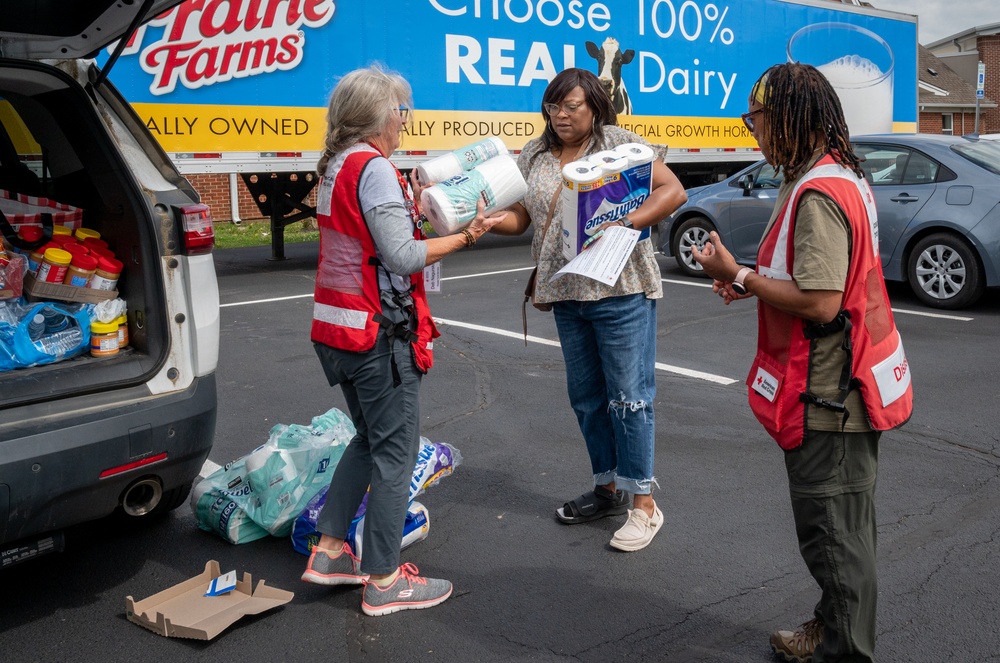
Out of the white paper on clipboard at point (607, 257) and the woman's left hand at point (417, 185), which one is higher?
the woman's left hand at point (417, 185)

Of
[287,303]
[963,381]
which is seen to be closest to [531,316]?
[287,303]

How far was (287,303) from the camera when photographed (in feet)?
30.5

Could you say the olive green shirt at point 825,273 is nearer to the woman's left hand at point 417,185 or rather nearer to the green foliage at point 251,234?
the woman's left hand at point 417,185

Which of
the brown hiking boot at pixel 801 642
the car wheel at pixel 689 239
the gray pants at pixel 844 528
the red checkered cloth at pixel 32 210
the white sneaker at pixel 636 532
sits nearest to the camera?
the gray pants at pixel 844 528

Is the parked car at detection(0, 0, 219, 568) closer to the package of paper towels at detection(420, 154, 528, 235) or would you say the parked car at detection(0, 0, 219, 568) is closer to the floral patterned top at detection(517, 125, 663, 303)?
the package of paper towels at detection(420, 154, 528, 235)

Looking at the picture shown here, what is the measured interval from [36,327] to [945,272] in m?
7.46

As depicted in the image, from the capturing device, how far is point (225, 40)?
1055cm

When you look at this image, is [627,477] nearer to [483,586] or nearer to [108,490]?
[483,586]

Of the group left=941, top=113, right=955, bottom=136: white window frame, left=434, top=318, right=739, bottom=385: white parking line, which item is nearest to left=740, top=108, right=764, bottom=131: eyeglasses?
left=434, top=318, right=739, bottom=385: white parking line

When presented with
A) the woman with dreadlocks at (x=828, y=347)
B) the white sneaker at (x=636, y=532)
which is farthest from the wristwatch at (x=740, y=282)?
the white sneaker at (x=636, y=532)

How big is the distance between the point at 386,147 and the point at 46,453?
4.66 ft

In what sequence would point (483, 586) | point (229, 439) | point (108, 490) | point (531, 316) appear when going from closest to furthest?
point (108, 490), point (483, 586), point (229, 439), point (531, 316)

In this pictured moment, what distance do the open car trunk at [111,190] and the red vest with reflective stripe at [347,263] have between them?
67 cm

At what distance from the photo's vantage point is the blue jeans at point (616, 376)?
3.71 meters
